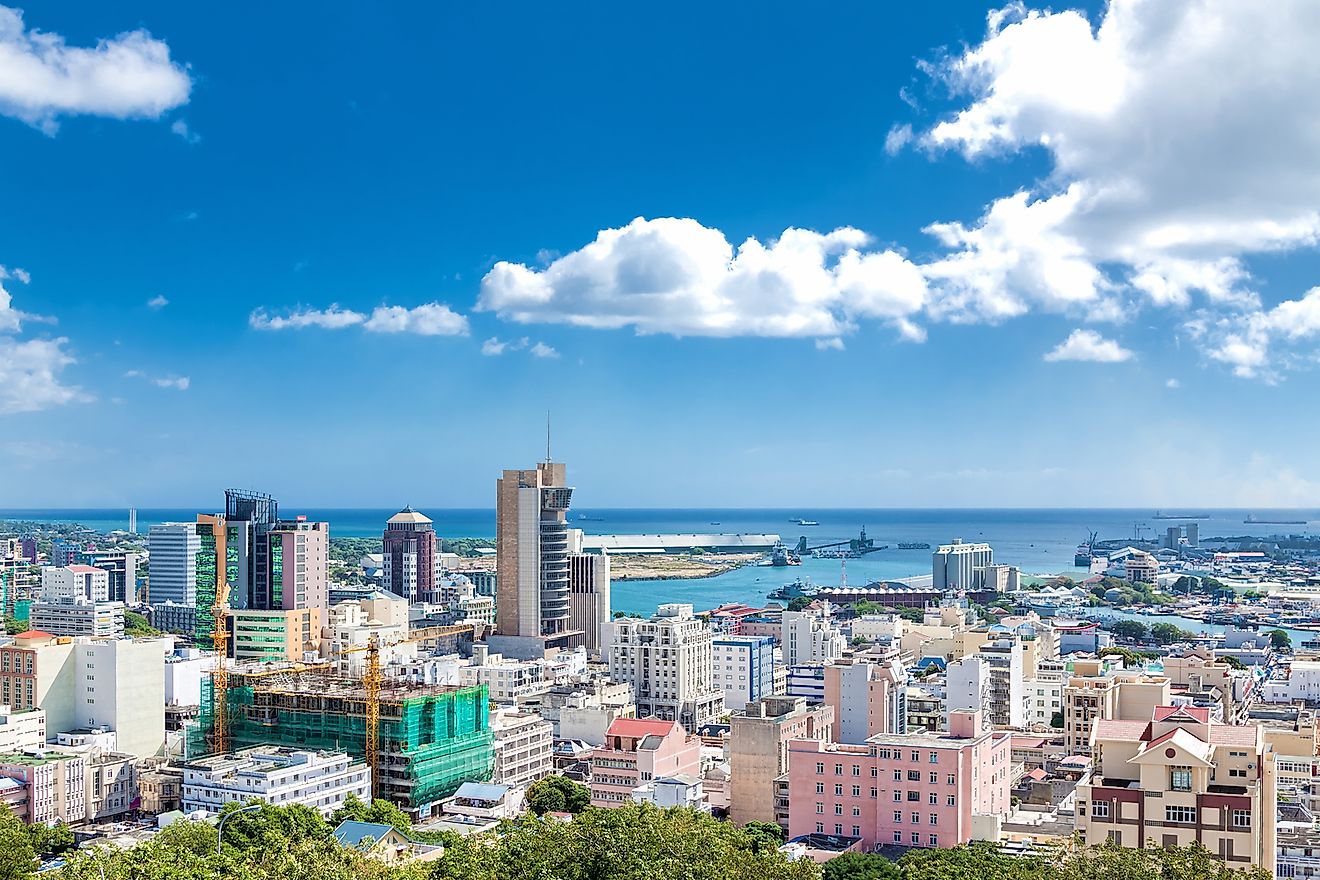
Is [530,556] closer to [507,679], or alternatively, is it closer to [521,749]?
[507,679]

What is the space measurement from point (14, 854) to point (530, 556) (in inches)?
673

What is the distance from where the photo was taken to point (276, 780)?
14.8m

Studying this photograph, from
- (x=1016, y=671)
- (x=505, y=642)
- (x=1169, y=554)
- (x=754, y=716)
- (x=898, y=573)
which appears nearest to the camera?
(x=754, y=716)

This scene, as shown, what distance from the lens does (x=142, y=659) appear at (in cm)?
2094

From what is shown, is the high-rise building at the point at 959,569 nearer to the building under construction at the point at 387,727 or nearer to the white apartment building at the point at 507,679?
the white apartment building at the point at 507,679

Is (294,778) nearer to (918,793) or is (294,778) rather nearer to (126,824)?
(126,824)

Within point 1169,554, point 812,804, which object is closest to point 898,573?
point 1169,554

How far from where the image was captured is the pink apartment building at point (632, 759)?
1652 centimetres

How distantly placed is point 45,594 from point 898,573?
42047mm

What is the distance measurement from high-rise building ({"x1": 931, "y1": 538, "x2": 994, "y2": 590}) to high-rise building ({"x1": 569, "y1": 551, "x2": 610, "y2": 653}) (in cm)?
2482

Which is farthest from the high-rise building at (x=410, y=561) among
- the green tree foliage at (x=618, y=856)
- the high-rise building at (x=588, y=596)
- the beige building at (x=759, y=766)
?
the green tree foliage at (x=618, y=856)

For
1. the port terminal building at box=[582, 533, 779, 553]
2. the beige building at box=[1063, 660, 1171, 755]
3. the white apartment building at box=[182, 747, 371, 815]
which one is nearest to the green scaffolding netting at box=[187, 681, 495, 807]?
the white apartment building at box=[182, 747, 371, 815]

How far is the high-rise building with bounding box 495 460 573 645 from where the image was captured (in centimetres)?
2844

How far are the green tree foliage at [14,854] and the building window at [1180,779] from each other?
29.0 ft
